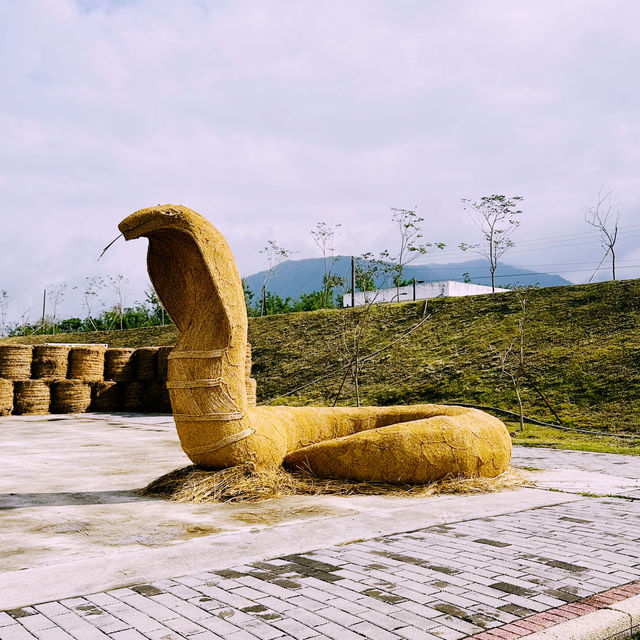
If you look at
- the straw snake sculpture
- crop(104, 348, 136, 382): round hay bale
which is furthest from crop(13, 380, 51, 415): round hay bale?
the straw snake sculpture

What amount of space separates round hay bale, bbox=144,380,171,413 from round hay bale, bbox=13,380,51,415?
122 inches

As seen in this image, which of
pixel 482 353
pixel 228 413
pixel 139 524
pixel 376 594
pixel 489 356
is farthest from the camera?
pixel 482 353

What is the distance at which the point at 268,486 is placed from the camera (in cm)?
644

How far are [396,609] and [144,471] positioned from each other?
5589mm

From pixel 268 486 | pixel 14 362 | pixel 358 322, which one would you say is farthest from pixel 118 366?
pixel 268 486

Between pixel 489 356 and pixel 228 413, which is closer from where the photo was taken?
pixel 228 413

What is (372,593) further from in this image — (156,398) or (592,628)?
(156,398)

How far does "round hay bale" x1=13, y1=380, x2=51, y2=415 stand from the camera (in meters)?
18.3

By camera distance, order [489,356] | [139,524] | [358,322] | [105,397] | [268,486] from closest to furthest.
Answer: [139,524]
[268,486]
[489,356]
[105,397]
[358,322]

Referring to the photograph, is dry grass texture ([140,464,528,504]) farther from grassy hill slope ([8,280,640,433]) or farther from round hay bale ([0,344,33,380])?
round hay bale ([0,344,33,380])

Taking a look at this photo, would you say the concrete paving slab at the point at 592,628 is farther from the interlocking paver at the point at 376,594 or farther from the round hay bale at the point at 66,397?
the round hay bale at the point at 66,397

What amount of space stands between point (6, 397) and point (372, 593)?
16889 mm

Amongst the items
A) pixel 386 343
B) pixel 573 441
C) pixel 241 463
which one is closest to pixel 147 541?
pixel 241 463

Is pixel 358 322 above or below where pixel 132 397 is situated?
above
